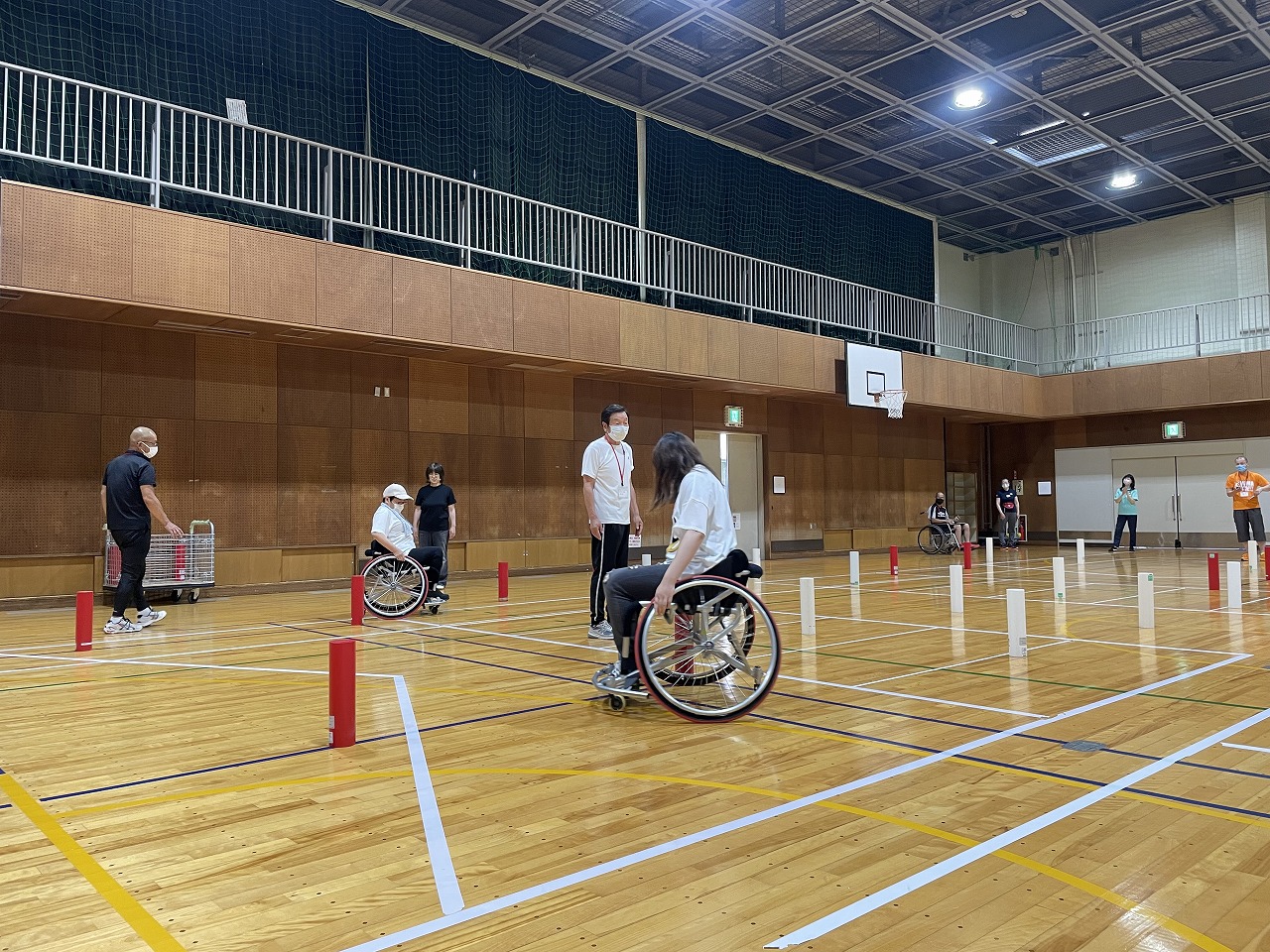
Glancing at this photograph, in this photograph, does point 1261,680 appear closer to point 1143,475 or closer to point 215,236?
point 215,236

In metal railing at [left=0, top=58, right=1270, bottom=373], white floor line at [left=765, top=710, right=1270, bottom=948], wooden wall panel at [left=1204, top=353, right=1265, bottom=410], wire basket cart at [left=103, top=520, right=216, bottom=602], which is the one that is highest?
metal railing at [left=0, top=58, right=1270, bottom=373]

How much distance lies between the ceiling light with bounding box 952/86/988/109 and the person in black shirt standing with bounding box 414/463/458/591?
35.0 ft

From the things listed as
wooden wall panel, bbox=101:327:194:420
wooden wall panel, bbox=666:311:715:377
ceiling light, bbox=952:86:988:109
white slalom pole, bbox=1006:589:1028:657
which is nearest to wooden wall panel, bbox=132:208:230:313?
wooden wall panel, bbox=101:327:194:420

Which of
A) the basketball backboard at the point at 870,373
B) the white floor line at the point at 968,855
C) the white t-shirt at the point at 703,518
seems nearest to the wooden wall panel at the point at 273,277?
the white t-shirt at the point at 703,518

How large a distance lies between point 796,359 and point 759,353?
92 centimetres

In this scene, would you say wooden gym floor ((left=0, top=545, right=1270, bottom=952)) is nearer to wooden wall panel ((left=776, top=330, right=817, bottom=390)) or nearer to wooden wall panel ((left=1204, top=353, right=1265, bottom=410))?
wooden wall panel ((left=776, top=330, right=817, bottom=390))

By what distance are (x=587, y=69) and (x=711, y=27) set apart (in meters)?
2.04

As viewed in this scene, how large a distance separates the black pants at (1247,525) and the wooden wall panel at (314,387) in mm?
13402

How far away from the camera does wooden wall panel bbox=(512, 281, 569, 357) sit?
11.8 m

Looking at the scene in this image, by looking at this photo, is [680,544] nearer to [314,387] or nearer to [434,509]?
[434,509]

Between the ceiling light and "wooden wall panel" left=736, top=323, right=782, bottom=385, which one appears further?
"wooden wall panel" left=736, top=323, right=782, bottom=385

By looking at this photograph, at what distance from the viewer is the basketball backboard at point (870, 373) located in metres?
16.2

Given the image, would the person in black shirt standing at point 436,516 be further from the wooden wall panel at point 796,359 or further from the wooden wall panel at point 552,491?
the wooden wall panel at point 796,359

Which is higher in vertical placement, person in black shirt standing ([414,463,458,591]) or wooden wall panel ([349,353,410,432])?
wooden wall panel ([349,353,410,432])
